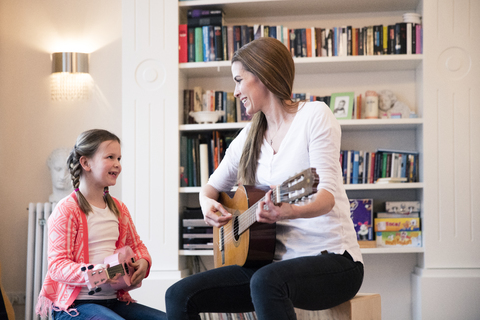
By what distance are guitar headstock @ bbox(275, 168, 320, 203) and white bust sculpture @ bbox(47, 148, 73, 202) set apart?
6.77 ft

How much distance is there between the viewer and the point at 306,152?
54.6 inches

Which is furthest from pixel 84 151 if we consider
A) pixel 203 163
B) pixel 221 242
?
pixel 203 163

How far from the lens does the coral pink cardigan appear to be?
144cm

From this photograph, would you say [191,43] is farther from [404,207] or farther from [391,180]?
[404,207]

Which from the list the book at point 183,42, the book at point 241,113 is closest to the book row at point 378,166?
the book at point 241,113

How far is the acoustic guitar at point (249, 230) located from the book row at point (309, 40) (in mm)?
1336

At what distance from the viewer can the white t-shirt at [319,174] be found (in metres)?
1.31

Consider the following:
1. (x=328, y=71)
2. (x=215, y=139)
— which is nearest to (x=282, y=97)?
(x=215, y=139)

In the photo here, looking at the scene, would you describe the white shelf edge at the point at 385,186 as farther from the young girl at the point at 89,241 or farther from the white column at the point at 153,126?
the young girl at the point at 89,241

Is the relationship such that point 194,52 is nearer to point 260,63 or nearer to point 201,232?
point 201,232

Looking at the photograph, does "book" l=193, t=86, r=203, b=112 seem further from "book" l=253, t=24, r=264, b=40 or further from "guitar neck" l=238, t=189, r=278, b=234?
"guitar neck" l=238, t=189, r=278, b=234

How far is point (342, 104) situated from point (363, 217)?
67 centimetres

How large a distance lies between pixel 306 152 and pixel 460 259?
1.63 m

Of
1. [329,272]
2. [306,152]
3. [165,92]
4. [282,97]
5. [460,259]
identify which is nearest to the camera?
[329,272]
